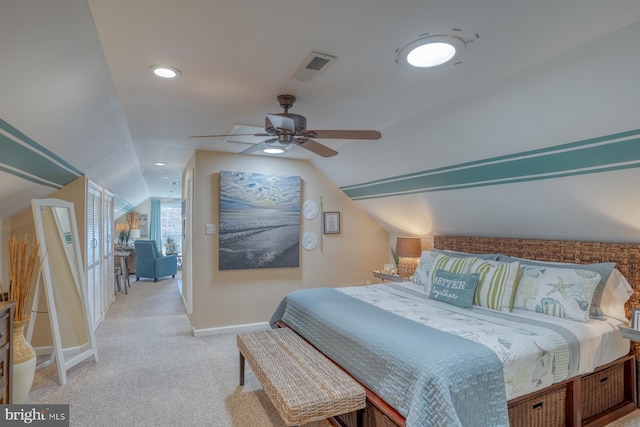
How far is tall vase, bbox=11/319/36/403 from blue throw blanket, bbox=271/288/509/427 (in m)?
2.19

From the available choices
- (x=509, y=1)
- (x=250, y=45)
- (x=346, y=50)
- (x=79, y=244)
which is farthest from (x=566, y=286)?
(x=79, y=244)

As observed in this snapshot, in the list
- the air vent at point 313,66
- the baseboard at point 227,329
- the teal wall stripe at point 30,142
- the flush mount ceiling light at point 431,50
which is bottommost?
the baseboard at point 227,329

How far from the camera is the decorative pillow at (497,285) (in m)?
2.66

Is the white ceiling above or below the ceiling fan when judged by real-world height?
above

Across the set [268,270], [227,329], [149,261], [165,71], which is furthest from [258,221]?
[149,261]

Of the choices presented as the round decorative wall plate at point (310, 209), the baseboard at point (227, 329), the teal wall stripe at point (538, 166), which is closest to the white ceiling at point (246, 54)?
the teal wall stripe at point (538, 166)

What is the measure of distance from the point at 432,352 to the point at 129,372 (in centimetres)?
277

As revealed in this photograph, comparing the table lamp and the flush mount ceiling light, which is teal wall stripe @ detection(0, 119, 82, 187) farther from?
the table lamp

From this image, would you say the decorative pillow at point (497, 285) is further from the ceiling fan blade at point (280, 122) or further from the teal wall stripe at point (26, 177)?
the teal wall stripe at point (26, 177)

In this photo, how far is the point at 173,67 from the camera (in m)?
1.93

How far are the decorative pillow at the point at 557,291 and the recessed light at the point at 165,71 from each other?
302 cm

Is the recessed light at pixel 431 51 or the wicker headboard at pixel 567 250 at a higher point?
the recessed light at pixel 431 51

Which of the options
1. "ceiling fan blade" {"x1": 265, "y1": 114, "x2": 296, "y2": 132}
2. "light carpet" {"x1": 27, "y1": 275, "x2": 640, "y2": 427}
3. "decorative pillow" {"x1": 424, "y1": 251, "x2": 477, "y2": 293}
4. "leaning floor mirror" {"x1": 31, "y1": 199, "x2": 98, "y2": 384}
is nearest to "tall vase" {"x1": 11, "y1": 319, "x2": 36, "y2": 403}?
"light carpet" {"x1": 27, "y1": 275, "x2": 640, "y2": 427}

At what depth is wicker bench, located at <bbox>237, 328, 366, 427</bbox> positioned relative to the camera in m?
1.76
